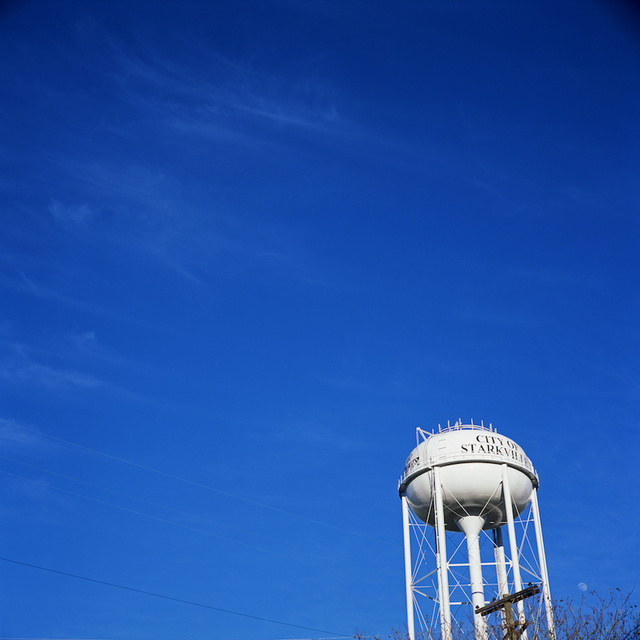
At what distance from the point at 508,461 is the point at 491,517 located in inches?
115

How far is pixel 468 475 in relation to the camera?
33.9 metres

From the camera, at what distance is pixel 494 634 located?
78.6 feet

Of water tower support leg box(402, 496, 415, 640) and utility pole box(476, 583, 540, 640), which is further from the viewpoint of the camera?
water tower support leg box(402, 496, 415, 640)

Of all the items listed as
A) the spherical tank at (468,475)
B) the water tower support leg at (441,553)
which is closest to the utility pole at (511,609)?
the water tower support leg at (441,553)

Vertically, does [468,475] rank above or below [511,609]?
above

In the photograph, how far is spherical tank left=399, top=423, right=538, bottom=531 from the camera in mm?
34031

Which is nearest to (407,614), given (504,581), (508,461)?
(504,581)

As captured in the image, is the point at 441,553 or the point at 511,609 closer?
the point at 511,609

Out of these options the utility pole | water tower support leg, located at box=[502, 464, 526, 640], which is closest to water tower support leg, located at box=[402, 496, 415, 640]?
water tower support leg, located at box=[502, 464, 526, 640]

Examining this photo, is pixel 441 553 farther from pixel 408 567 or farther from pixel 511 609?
pixel 511 609

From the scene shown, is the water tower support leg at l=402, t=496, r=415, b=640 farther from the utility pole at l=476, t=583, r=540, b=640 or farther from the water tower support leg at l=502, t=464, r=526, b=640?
the utility pole at l=476, t=583, r=540, b=640

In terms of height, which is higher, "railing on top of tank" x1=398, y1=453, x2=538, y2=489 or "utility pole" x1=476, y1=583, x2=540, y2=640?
"railing on top of tank" x1=398, y1=453, x2=538, y2=489

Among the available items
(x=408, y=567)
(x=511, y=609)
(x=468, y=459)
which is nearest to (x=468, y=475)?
(x=468, y=459)

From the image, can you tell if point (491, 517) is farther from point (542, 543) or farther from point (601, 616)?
point (601, 616)
